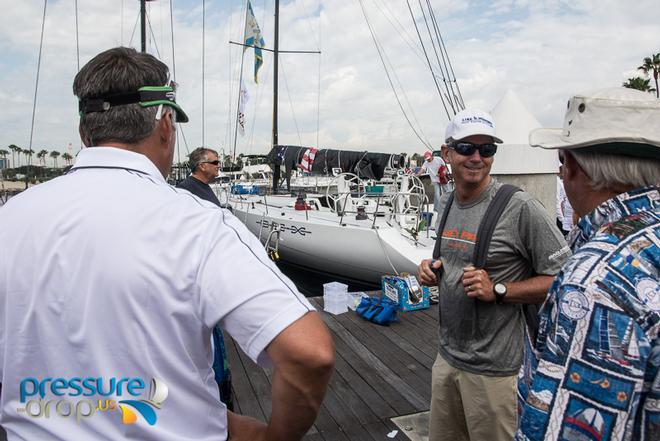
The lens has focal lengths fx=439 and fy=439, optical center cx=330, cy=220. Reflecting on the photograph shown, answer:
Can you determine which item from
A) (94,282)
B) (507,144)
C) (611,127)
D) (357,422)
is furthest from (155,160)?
(507,144)

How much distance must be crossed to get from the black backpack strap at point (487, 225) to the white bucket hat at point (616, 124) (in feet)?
2.81

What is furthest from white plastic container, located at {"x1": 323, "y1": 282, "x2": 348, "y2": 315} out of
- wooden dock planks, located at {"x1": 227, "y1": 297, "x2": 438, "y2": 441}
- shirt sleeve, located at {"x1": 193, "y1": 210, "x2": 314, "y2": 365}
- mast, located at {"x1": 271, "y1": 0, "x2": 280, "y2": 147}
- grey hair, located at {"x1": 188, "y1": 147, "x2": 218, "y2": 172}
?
mast, located at {"x1": 271, "y1": 0, "x2": 280, "y2": 147}

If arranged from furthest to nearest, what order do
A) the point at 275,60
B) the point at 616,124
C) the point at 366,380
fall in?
the point at 275,60 < the point at 366,380 < the point at 616,124

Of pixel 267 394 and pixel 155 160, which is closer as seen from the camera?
pixel 155 160

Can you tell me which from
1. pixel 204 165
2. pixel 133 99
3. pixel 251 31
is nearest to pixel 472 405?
pixel 133 99

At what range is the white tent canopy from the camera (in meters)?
4.49

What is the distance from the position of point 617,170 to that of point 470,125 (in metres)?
1.27

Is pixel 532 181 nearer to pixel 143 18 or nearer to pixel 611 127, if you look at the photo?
pixel 611 127

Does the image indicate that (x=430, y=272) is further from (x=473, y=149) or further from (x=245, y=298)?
(x=245, y=298)

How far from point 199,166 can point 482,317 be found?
13.0 feet

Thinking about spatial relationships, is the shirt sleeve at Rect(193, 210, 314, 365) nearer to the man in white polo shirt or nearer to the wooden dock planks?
the man in white polo shirt

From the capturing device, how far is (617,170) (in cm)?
107

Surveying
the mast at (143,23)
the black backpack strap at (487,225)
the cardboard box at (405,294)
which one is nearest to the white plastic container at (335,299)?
the cardboard box at (405,294)

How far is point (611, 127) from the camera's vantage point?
42.2 inches
